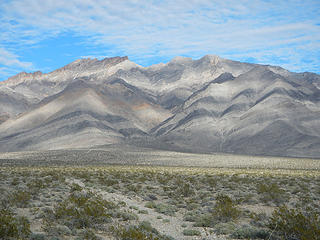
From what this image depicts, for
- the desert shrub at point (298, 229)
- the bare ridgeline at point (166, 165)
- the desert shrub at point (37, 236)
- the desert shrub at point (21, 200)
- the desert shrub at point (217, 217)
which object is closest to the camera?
the desert shrub at point (298, 229)

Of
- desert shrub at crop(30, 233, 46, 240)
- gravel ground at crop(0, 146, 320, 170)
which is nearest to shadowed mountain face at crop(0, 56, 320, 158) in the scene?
gravel ground at crop(0, 146, 320, 170)

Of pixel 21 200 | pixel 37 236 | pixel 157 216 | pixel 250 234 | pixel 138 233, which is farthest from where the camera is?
pixel 21 200

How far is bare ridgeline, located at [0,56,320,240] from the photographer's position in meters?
12.7

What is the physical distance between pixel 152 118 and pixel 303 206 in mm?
165109

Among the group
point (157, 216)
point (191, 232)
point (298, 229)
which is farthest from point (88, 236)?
point (298, 229)

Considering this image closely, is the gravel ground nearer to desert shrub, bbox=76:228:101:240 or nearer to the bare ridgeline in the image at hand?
the bare ridgeline

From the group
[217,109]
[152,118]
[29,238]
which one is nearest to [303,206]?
[29,238]

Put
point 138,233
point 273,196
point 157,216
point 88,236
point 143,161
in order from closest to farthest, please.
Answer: point 138,233 → point 88,236 → point 157,216 → point 273,196 → point 143,161

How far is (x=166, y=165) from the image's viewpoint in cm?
6188

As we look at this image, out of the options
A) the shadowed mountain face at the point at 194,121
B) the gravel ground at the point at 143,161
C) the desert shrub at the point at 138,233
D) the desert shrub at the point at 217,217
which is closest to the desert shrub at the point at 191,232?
the desert shrub at the point at 138,233

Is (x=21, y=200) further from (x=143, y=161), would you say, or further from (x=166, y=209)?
(x=143, y=161)

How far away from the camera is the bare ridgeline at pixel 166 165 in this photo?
41.5 ft

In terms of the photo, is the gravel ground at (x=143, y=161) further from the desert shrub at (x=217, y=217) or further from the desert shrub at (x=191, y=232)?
the desert shrub at (x=191, y=232)

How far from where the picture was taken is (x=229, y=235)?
12.0m
